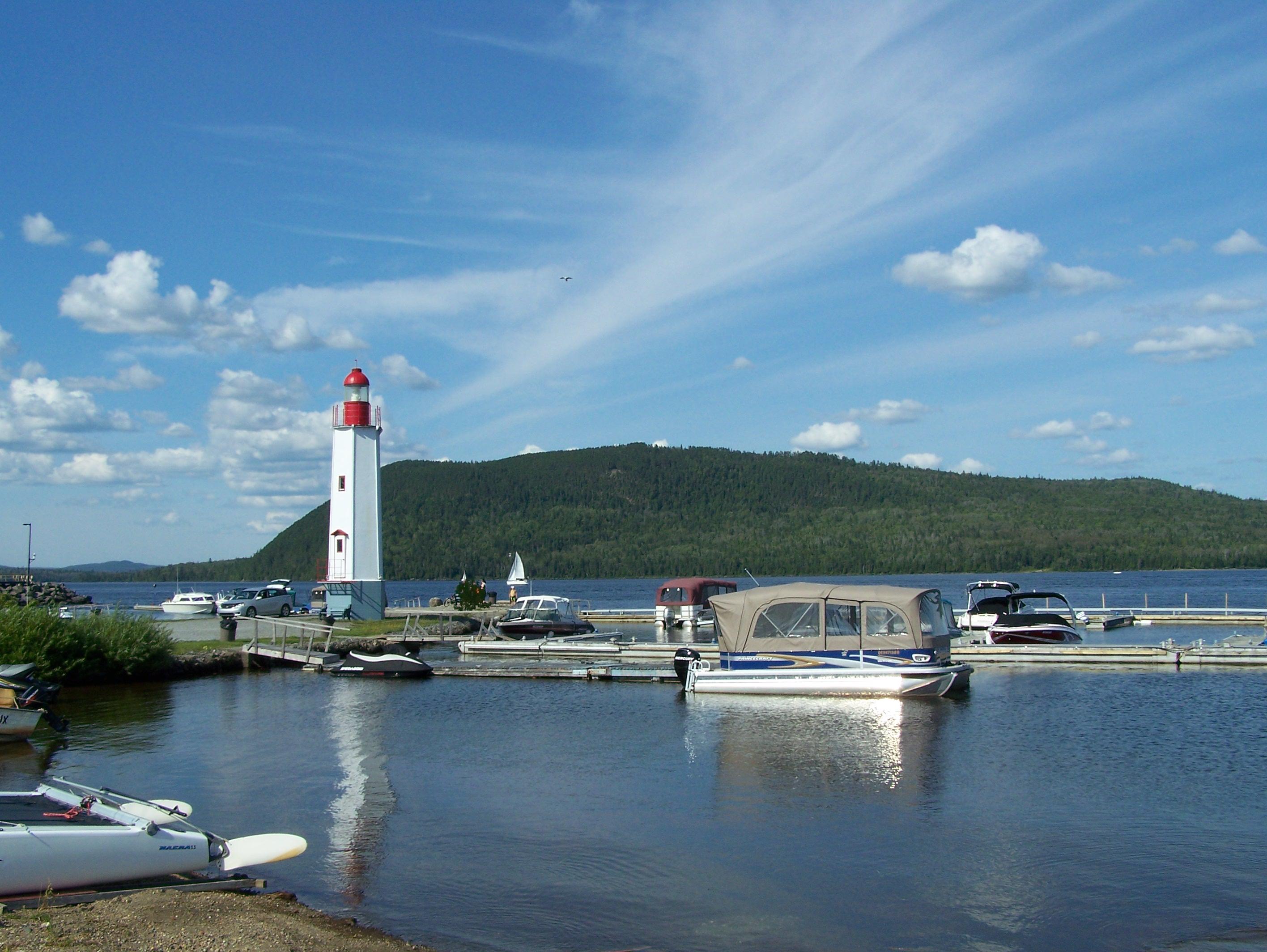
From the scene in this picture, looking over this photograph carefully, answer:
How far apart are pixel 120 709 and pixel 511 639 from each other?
17382 mm

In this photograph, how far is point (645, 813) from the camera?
586 inches

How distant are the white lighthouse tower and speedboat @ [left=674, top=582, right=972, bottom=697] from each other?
20.4 meters

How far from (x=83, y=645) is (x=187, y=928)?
2273cm

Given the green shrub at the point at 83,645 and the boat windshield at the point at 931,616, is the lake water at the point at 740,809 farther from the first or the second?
the green shrub at the point at 83,645

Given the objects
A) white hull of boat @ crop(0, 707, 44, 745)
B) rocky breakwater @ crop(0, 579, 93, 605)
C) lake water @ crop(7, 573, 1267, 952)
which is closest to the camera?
lake water @ crop(7, 573, 1267, 952)

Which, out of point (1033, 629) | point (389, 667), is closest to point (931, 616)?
point (1033, 629)

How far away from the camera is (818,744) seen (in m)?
19.9

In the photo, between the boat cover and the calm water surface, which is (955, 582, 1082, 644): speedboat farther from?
the boat cover

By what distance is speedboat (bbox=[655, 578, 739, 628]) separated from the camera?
4966cm

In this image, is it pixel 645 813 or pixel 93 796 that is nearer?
pixel 93 796

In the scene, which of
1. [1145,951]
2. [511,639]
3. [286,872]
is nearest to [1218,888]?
[1145,951]

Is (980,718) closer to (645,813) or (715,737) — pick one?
(715,737)

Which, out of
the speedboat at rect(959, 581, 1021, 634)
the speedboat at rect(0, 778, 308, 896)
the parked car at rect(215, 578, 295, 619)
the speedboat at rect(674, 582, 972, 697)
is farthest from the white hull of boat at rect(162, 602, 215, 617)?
the speedboat at rect(0, 778, 308, 896)

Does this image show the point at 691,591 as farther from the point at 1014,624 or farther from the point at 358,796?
the point at 358,796
